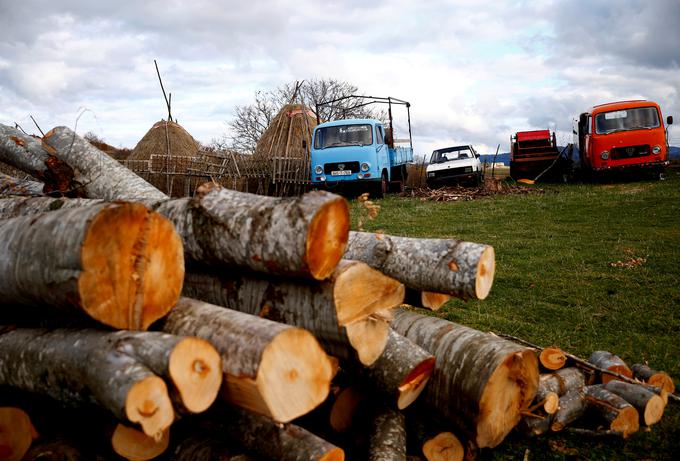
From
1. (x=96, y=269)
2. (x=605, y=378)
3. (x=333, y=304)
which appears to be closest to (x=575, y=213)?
(x=605, y=378)

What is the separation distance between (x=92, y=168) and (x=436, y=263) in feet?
9.72

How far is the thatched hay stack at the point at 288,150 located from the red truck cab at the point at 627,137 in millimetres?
9757

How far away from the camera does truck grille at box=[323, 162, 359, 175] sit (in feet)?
57.1

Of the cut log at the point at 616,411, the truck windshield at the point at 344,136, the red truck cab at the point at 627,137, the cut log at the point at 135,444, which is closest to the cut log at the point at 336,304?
the cut log at the point at 135,444

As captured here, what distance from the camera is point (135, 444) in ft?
7.97

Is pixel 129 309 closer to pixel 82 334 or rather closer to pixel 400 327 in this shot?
pixel 82 334

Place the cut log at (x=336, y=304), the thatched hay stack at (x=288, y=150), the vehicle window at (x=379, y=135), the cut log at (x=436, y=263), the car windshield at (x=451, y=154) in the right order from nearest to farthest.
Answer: the cut log at (x=336, y=304)
the cut log at (x=436, y=263)
the vehicle window at (x=379, y=135)
the thatched hay stack at (x=288, y=150)
the car windshield at (x=451, y=154)

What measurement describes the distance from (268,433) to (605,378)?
2.54 meters

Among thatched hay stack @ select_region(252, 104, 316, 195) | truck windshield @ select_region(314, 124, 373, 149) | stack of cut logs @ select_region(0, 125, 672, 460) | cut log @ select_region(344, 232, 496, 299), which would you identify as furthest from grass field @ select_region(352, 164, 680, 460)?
thatched hay stack @ select_region(252, 104, 316, 195)

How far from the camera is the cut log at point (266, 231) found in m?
2.52

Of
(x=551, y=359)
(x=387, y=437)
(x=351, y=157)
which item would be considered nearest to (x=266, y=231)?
(x=387, y=437)

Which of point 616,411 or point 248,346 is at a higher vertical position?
point 248,346

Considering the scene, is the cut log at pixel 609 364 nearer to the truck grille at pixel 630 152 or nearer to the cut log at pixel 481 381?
the cut log at pixel 481 381

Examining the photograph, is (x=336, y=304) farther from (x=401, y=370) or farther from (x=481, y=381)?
(x=481, y=381)
